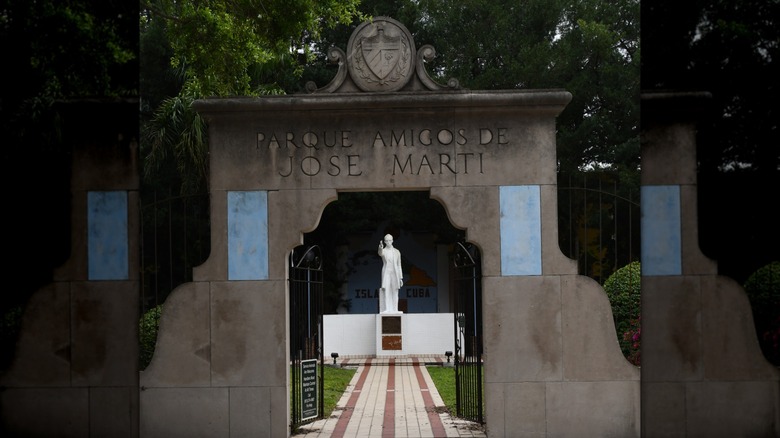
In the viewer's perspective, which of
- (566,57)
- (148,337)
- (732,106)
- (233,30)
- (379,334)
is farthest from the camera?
(566,57)

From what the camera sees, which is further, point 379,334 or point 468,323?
point 379,334

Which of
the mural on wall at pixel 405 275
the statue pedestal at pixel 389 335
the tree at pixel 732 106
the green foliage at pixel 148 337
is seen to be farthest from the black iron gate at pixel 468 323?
the mural on wall at pixel 405 275

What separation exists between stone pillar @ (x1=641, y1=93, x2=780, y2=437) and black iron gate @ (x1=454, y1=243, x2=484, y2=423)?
2153 mm

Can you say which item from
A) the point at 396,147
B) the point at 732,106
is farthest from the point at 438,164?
the point at 732,106

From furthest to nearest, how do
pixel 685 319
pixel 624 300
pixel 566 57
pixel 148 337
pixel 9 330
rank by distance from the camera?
pixel 566 57
pixel 148 337
pixel 624 300
pixel 9 330
pixel 685 319

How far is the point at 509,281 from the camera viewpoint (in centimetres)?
1035

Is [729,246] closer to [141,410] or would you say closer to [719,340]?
[719,340]

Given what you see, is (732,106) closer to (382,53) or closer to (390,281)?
(382,53)

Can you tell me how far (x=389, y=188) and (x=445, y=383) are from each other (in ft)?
27.4

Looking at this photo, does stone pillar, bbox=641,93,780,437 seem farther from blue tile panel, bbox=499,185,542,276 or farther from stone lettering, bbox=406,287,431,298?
stone lettering, bbox=406,287,431,298

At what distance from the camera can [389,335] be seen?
24.8 m

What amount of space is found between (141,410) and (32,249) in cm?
234

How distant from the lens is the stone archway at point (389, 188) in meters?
10.3

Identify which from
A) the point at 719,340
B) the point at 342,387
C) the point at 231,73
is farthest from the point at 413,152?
the point at 342,387
